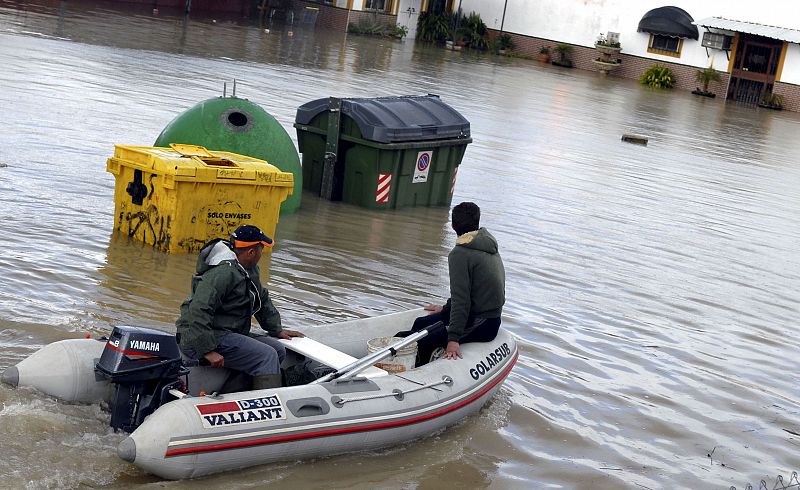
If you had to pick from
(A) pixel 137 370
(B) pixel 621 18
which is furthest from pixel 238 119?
(B) pixel 621 18

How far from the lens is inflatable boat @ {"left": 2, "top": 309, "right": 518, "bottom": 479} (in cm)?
615

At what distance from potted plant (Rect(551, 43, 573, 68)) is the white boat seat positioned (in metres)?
43.6

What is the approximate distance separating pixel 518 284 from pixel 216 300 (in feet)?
18.3

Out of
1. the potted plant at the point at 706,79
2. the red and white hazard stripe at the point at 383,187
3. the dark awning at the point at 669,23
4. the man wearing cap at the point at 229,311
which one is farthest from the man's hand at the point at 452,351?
the dark awning at the point at 669,23

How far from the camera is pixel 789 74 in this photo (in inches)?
1740

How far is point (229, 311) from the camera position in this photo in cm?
700

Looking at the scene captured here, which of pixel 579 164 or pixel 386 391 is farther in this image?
pixel 579 164

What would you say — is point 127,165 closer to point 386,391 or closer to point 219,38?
point 386,391

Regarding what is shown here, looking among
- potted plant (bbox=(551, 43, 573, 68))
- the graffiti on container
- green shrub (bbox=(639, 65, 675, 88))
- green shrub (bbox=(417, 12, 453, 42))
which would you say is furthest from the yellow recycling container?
green shrub (bbox=(417, 12, 453, 42))

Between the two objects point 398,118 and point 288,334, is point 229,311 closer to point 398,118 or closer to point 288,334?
point 288,334

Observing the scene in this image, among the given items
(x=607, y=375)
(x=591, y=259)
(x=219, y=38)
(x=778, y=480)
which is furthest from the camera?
(x=219, y=38)

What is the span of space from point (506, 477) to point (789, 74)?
40764 millimetres

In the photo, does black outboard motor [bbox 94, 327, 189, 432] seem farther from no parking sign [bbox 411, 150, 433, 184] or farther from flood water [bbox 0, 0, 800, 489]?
no parking sign [bbox 411, 150, 433, 184]

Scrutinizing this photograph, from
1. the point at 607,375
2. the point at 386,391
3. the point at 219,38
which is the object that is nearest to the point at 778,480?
the point at 607,375
